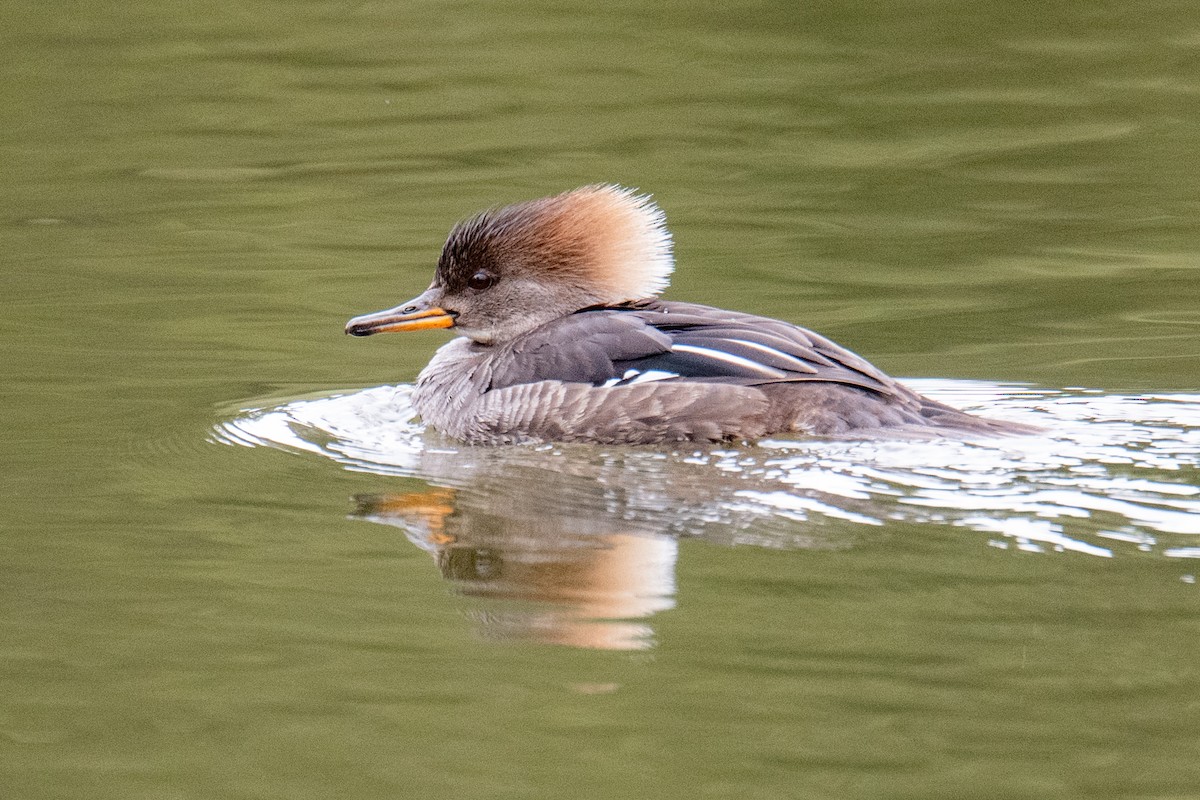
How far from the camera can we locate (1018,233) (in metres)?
10.5

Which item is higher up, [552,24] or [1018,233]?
[552,24]

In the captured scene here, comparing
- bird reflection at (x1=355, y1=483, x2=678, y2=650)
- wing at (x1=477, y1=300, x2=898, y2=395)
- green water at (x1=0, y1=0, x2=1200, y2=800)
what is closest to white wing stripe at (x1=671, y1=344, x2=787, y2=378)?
wing at (x1=477, y1=300, x2=898, y2=395)

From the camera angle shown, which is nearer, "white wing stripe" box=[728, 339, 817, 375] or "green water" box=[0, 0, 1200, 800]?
"green water" box=[0, 0, 1200, 800]

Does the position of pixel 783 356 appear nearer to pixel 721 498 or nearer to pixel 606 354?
pixel 606 354

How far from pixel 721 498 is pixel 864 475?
50cm

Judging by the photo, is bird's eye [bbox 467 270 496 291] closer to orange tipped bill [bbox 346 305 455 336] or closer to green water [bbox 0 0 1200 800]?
orange tipped bill [bbox 346 305 455 336]

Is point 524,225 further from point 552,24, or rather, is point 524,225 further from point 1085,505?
point 552,24

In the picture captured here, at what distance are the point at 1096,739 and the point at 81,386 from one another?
5395 mm

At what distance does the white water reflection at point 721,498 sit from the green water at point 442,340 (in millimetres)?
75

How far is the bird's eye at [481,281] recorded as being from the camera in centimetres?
769

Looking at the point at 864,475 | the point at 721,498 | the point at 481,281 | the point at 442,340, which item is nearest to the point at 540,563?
the point at 721,498

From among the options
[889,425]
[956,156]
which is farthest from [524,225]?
[956,156]

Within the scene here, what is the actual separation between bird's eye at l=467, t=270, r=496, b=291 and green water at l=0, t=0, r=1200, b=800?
0.98 meters

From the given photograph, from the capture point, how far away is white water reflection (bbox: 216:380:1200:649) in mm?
5098
